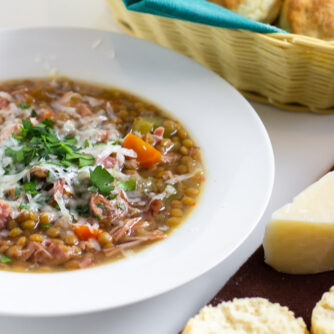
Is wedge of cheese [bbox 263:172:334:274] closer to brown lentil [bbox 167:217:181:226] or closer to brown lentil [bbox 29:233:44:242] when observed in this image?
brown lentil [bbox 167:217:181:226]

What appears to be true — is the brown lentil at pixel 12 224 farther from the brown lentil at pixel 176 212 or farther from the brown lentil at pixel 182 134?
the brown lentil at pixel 182 134

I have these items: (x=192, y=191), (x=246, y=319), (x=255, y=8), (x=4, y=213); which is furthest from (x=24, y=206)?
(x=255, y=8)

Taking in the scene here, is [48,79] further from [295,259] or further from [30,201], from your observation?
[295,259]

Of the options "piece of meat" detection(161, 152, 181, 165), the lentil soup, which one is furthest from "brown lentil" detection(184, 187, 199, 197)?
"piece of meat" detection(161, 152, 181, 165)

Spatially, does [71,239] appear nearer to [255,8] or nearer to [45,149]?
[45,149]

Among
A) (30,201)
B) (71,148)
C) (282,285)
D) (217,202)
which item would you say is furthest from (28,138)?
(282,285)
